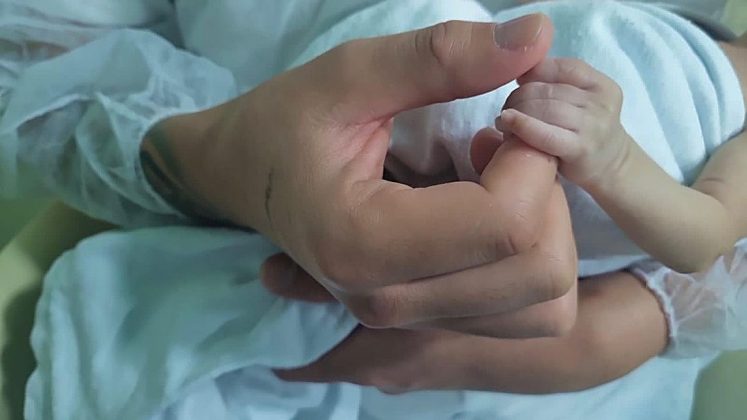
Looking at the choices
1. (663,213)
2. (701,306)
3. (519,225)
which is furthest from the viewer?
(701,306)

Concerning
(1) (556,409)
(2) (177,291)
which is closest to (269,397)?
(2) (177,291)

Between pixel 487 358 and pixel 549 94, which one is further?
pixel 487 358

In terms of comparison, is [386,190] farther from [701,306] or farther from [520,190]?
[701,306]

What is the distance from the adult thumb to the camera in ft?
1.21

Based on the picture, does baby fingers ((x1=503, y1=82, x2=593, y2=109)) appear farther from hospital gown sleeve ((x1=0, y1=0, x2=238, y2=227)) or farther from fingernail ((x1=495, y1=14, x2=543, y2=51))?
hospital gown sleeve ((x1=0, y1=0, x2=238, y2=227))

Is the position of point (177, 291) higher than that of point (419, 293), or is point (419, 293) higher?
point (419, 293)

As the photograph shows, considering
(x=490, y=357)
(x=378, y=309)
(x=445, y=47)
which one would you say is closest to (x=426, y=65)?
(x=445, y=47)

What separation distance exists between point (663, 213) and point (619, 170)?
4 cm

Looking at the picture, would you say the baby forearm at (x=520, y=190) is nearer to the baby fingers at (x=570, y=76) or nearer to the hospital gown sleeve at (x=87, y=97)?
the baby fingers at (x=570, y=76)

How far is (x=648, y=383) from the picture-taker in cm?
68

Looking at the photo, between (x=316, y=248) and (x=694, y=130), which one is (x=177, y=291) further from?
(x=694, y=130)

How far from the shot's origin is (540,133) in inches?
15.1

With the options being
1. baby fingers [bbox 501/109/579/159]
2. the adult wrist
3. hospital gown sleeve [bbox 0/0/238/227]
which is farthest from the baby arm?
hospital gown sleeve [bbox 0/0/238/227]

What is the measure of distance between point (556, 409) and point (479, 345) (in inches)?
5.0
